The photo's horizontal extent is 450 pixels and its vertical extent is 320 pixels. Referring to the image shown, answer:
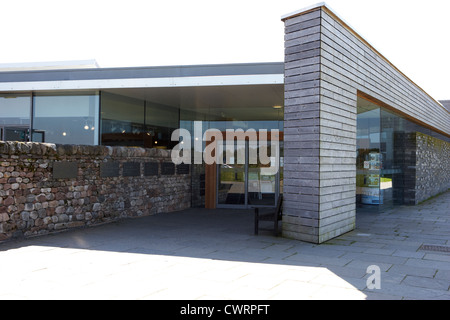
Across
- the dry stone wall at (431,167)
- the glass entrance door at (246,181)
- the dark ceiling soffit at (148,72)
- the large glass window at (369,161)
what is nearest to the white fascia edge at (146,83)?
the dark ceiling soffit at (148,72)

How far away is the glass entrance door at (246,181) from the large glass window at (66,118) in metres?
4.61

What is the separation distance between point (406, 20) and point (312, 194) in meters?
5.55

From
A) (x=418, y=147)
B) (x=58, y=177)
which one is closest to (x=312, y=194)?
(x=58, y=177)

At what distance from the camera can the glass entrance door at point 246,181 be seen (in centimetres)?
1369

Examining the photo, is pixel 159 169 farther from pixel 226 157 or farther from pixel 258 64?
pixel 258 64

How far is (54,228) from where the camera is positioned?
829 cm

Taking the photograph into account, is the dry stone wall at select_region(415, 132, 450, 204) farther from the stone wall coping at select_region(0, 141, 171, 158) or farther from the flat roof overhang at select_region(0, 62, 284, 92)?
the stone wall coping at select_region(0, 141, 171, 158)

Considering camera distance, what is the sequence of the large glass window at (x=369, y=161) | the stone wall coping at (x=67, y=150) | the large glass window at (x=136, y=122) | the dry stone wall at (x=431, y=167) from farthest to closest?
the dry stone wall at (x=431, y=167) < the large glass window at (x=136, y=122) < the large glass window at (x=369, y=161) < the stone wall coping at (x=67, y=150)

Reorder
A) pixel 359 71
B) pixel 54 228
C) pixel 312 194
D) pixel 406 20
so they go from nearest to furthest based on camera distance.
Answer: pixel 312 194, pixel 54 228, pixel 359 71, pixel 406 20
